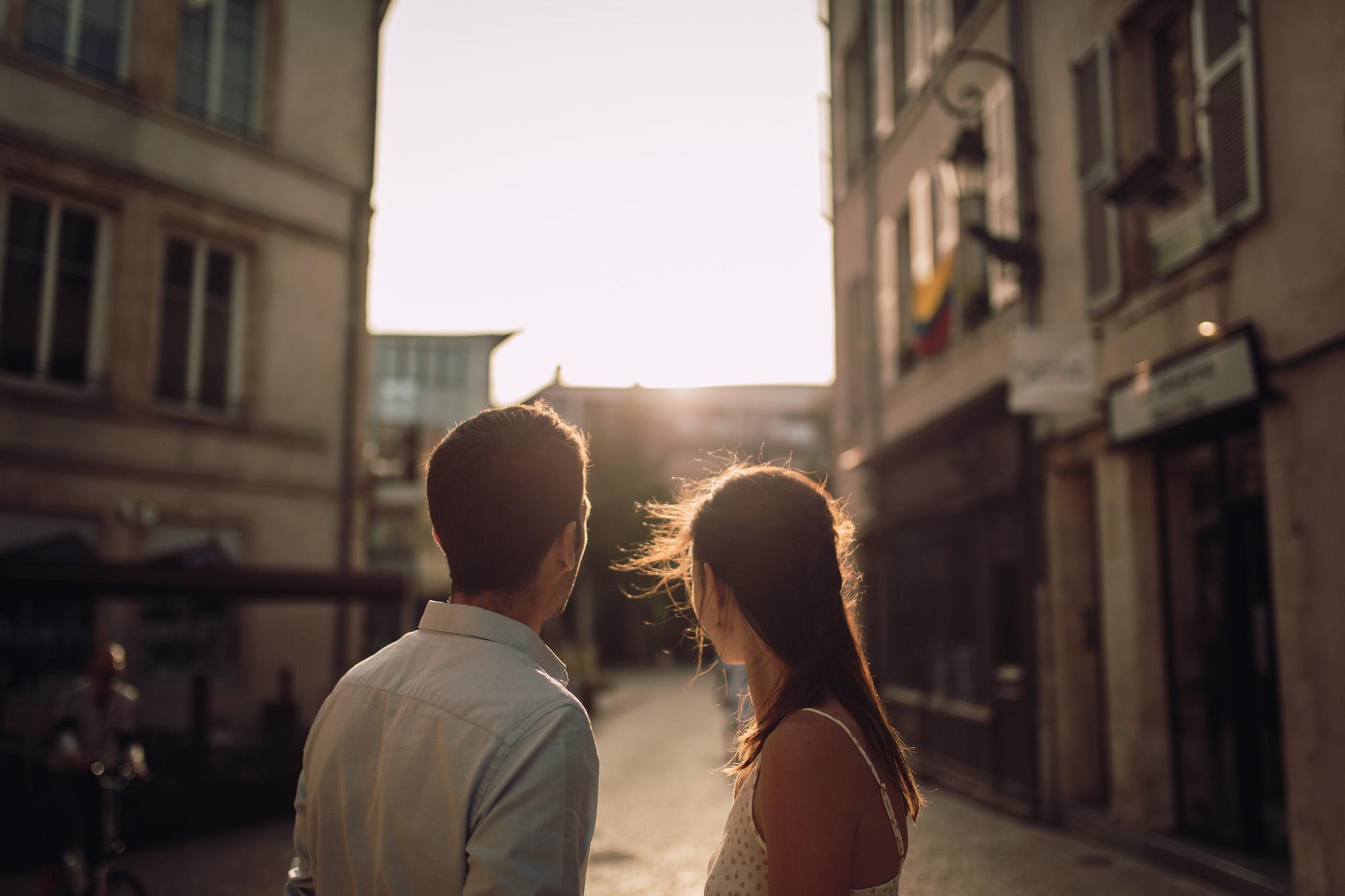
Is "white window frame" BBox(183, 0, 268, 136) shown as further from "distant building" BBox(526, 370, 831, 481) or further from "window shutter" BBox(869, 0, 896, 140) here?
"distant building" BBox(526, 370, 831, 481)

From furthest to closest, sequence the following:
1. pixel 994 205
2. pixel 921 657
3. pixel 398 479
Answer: pixel 398 479, pixel 921 657, pixel 994 205

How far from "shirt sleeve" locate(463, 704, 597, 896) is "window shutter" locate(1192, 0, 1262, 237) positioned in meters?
6.94

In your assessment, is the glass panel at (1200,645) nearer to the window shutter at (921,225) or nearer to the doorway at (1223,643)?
the doorway at (1223,643)

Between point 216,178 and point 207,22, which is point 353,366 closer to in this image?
point 216,178

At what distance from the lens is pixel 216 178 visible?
1580 centimetres

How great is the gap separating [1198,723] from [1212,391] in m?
2.52

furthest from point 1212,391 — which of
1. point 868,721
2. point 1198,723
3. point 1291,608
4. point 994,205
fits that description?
point 868,721

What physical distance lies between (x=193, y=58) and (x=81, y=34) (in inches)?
65.3

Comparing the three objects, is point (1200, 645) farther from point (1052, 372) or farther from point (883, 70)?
point (883, 70)

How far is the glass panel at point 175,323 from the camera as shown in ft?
49.8

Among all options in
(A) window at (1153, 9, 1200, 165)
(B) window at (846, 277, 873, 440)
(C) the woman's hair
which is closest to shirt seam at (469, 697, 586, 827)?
(C) the woman's hair

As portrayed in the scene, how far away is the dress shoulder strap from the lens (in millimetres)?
1906

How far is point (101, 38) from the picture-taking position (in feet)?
47.9

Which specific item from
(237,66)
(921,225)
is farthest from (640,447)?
(921,225)
